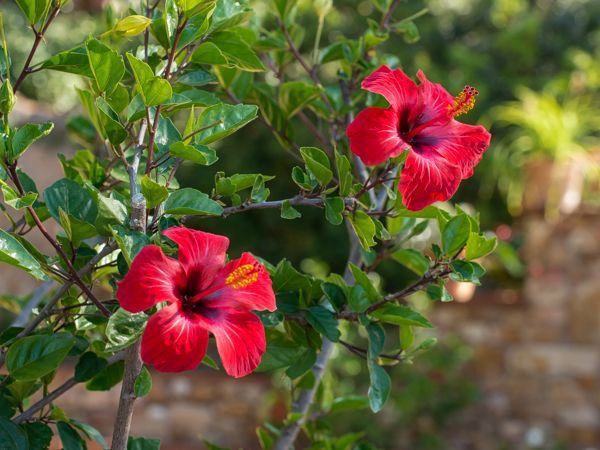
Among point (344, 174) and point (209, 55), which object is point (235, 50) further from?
Result: point (344, 174)

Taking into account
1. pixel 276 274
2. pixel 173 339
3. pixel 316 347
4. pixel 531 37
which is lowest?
pixel 531 37

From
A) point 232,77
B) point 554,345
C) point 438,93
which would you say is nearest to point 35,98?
point 554,345

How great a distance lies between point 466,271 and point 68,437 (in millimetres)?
525

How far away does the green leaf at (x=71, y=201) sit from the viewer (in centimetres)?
101

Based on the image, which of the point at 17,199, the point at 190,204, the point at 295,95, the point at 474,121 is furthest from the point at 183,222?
the point at 474,121

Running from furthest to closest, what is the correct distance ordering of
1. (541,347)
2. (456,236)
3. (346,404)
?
(541,347) → (346,404) → (456,236)

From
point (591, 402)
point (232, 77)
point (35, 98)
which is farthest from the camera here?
point (35, 98)

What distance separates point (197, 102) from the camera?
3.32ft

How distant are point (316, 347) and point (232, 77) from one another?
479 mm

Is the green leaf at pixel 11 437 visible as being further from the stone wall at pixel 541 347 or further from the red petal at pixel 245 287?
the stone wall at pixel 541 347

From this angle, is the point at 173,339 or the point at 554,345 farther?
the point at 554,345

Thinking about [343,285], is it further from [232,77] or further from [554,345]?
[554,345]

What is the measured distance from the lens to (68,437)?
1.06 metres

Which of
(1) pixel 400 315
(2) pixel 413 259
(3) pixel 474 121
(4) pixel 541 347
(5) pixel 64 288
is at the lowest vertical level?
(4) pixel 541 347
